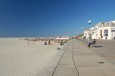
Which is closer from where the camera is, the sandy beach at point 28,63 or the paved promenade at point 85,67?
the paved promenade at point 85,67

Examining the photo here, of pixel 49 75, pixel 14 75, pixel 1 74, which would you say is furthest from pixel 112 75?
pixel 1 74

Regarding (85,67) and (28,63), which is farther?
(28,63)

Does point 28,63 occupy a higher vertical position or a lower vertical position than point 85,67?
lower

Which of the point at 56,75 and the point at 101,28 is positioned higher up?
the point at 101,28

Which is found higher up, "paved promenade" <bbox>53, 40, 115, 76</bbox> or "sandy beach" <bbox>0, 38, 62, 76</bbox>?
"paved promenade" <bbox>53, 40, 115, 76</bbox>

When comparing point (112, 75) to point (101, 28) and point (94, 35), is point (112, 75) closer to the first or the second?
point (101, 28)

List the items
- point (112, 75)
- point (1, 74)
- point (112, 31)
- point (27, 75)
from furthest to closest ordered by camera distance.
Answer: point (112, 31), point (1, 74), point (27, 75), point (112, 75)

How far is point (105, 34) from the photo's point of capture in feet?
282

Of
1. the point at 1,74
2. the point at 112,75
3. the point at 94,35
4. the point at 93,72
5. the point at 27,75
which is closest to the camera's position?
the point at 112,75

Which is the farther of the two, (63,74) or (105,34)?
(105,34)

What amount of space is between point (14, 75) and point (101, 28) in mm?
81490

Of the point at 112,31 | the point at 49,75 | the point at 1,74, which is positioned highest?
the point at 112,31

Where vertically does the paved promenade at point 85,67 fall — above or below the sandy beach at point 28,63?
above

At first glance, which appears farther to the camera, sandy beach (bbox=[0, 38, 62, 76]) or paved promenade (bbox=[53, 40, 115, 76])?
sandy beach (bbox=[0, 38, 62, 76])
